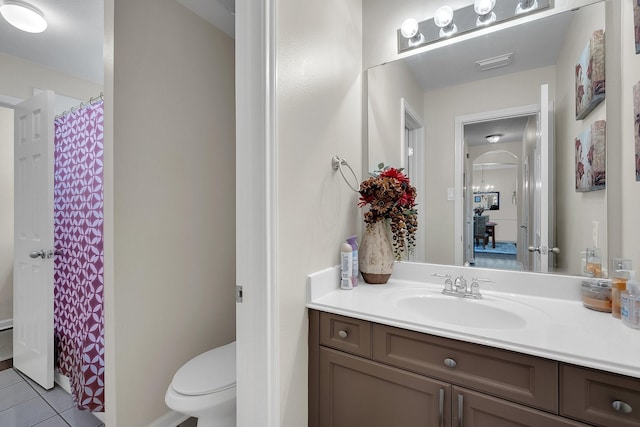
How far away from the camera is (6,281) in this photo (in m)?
3.04

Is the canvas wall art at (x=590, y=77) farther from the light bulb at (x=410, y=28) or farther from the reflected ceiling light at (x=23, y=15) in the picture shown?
the reflected ceiling light at (x=23, y=15)

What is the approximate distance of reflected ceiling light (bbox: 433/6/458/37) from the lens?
1443mm

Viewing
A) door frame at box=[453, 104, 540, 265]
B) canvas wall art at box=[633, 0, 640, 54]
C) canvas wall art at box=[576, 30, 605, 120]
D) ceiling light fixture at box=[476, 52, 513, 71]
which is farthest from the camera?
door frame at box=[453, 104, 540, 265]

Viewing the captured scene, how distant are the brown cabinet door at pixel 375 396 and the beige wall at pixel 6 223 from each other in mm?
3701

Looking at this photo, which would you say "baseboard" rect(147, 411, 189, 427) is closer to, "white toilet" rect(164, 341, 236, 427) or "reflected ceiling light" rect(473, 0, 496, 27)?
"white toilet" rect(164, 341, 236, 427)

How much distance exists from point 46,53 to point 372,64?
295 centimetres

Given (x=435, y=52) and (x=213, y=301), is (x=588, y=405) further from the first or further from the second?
(x=213, y=301)

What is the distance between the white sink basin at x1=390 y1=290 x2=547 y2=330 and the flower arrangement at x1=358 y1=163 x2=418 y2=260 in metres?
0.31

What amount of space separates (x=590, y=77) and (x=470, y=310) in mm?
1054

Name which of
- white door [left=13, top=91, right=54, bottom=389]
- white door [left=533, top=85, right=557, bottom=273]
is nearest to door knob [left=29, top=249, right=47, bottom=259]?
white door [left=13, top=91, right=54, bottom=389]

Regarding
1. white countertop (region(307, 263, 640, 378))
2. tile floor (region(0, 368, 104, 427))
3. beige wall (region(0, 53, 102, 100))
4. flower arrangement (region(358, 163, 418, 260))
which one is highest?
beige wall (region(0, 53, 102, 100))

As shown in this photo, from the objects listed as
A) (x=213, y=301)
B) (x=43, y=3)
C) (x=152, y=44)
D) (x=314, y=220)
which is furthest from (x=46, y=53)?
(x=314, y=220)

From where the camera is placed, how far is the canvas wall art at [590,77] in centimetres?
115

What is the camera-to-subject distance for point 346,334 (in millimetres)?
1139
